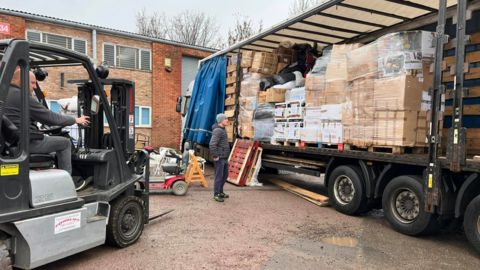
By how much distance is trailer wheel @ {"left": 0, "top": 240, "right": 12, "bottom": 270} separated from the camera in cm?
308

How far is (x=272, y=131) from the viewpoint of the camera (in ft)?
28.6

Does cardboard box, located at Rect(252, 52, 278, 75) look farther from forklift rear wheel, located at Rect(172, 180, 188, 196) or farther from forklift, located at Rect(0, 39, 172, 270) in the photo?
forklift, located at Rect(0, 39, 172, 270)

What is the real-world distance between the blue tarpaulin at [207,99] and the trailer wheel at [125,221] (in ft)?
20.8

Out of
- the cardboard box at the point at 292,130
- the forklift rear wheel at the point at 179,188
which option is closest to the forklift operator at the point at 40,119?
the forklift rear wheel at the point at 179,188

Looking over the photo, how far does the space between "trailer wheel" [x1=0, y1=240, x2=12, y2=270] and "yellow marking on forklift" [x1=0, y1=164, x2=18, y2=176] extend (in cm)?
60

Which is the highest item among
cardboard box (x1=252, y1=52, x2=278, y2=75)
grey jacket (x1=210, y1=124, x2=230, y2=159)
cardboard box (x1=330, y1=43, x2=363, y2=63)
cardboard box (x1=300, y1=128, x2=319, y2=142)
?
cardboard box (x1=252, y1=52, x2=278, y2=75)

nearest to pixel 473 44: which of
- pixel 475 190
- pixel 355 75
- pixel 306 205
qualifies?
pixel 355 75

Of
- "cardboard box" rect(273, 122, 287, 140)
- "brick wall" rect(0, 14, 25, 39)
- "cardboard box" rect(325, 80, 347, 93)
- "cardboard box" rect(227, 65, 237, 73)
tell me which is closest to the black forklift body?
"cardboard box" rect(325, 80, 347, 93)

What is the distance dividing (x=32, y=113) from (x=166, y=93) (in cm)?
1521

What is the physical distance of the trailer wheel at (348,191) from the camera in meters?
6.10

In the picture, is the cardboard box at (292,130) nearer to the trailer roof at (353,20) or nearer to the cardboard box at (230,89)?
the trailer roof at (353,20)

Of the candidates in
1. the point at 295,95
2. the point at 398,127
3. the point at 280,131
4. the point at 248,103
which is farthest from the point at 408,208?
the point at 248,103

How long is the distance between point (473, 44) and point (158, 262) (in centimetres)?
557

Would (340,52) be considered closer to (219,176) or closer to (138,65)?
(219,176)
